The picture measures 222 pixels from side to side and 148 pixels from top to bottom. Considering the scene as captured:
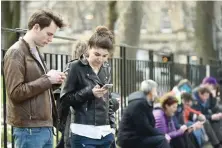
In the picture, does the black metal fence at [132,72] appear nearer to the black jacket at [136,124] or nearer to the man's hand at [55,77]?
the black jacket at [136,124]

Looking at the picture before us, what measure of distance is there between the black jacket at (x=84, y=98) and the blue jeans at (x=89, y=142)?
15 cm

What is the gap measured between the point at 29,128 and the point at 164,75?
26.4 feet

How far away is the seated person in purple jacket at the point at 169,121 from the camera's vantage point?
→ 29.4ft

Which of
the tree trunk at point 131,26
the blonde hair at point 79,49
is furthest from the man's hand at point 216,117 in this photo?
the tree trunk at point 131,26

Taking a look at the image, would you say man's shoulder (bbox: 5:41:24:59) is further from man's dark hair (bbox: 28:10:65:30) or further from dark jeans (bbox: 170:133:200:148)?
dark jeans (bbox: 170:133:200:148)

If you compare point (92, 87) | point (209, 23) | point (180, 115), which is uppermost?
point (209, 23)

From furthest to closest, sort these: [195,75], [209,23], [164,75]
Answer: [209,23] → [195,75] → [164,75]

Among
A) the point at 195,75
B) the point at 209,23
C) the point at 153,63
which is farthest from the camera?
the point at 209,23

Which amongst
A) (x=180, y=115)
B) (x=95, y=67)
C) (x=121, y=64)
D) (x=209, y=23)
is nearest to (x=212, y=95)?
(x=180, y=115)

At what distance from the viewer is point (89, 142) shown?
5.40m

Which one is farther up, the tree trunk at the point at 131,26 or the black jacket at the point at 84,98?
the tree trunk at the point at 131,26

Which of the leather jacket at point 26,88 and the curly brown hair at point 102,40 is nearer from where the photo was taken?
the leather jacket at point 26,88

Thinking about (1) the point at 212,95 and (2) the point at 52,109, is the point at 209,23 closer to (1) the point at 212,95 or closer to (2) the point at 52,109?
(1) the point at 212,95

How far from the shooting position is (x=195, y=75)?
16109 mm
